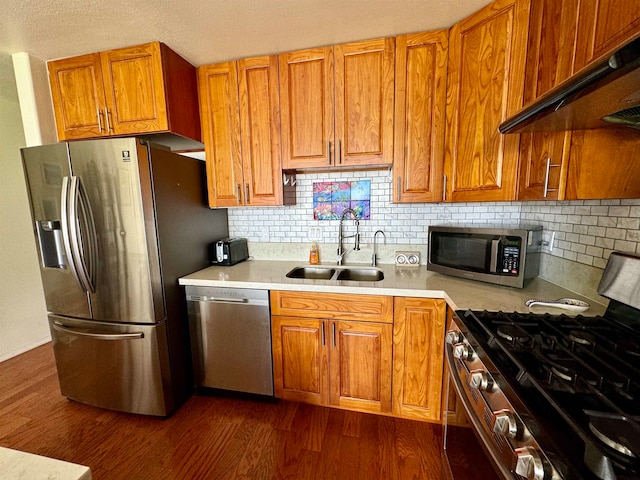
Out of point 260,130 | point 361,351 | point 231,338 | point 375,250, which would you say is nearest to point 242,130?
point 260,130

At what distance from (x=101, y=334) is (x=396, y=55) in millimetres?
2566

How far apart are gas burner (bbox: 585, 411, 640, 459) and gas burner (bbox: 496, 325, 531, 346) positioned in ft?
1.10

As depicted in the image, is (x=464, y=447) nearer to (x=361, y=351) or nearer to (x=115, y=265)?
(x=361, y=351)

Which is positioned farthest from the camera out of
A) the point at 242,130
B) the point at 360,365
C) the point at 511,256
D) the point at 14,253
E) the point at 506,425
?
the point at 14,253

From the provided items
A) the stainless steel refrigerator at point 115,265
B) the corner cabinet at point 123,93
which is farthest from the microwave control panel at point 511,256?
the corner cabinet at point 123,93

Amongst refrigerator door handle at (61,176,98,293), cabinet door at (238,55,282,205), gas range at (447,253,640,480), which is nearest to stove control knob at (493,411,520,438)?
gas range at (447,253,640,480)

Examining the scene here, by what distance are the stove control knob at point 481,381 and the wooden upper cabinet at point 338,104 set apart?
1.31 meters

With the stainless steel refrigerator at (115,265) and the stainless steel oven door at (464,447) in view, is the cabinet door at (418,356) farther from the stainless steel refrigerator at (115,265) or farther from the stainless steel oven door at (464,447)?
the stainless steel refrigerator at (115,265)

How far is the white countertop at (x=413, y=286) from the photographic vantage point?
1.30 m

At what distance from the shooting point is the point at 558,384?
675mm

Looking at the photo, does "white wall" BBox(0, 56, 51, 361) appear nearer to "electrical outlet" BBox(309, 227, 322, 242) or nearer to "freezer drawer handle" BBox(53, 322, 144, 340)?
"freezer drawer handle" BBox(53, 322, 144, 340)

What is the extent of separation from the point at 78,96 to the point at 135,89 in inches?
17.7

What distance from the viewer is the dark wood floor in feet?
4.63

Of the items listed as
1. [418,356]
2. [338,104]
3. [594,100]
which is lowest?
[418,356]
